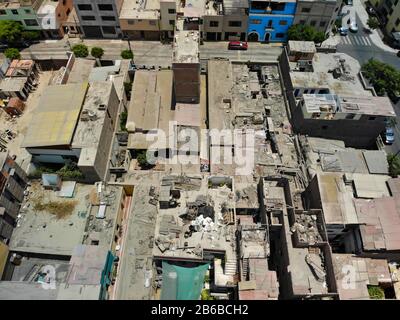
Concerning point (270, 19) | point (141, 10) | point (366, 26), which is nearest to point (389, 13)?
point (366, 26)

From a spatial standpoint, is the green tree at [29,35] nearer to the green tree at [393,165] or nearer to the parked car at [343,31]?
the parked car at [343,31]

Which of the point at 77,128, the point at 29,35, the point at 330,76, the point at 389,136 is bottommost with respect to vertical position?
the point at 77,128

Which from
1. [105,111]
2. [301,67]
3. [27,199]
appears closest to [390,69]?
[301,67]

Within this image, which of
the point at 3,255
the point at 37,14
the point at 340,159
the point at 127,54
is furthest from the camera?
the point at 37,14

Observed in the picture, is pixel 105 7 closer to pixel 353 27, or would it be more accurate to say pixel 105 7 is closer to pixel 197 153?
pixel 197 153

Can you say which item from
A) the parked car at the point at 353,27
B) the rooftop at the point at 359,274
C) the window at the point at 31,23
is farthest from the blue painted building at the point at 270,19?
the rooftop at the point at 359,274

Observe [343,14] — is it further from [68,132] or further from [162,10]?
[68,132]
